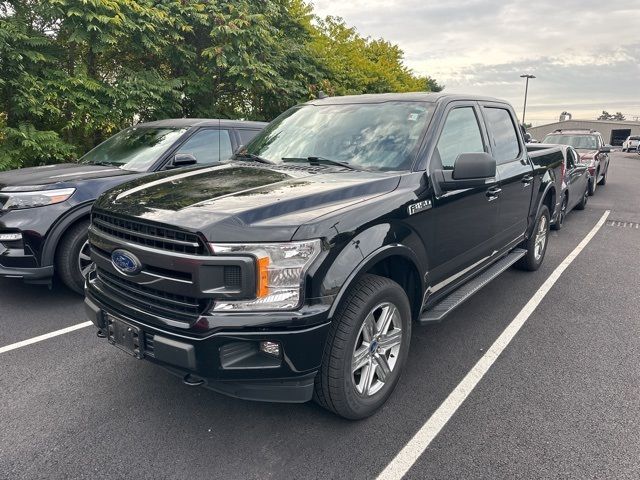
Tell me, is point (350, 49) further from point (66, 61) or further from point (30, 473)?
point (30, 473)

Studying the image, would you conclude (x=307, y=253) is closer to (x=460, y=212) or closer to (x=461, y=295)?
(x=460, y=212)

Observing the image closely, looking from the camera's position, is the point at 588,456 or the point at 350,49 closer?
the point at 588,456

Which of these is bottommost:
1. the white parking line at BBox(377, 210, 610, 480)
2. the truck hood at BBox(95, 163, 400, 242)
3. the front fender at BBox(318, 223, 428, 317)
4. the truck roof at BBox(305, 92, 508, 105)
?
the white parking line at BBox(377, 210, 610, 480)

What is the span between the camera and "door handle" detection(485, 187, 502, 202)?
3.96 meters

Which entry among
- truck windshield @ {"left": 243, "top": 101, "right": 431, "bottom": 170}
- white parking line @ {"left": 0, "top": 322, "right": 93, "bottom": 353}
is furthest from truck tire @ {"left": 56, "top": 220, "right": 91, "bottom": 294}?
truck windshield @ {"left": 243, "top": 101, "right": 431, "bottom": 170}

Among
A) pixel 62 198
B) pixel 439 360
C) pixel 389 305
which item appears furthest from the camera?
pixel 62 198

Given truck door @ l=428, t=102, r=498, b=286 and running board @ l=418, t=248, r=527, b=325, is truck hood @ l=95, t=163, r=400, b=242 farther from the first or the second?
running board @ l=418, t=248, r=527, b=325

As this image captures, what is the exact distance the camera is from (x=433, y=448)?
2.58 metres

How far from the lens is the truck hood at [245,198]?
2.30 m

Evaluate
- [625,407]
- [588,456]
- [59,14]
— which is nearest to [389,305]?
[588,456]

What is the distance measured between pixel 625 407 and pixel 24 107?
8.57 m

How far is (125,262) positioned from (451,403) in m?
2.14

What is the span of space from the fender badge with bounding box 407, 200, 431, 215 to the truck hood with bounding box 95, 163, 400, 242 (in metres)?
0.17

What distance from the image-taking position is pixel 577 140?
539 inches
